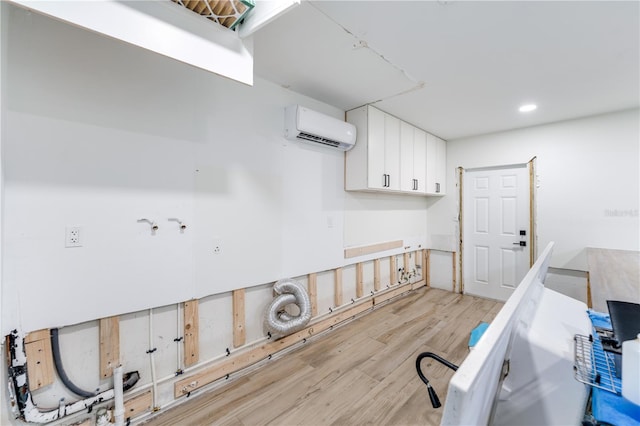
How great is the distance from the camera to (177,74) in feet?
5.97

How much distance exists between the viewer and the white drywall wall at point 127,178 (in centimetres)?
134

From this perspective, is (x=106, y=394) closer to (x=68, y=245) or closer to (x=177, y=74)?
(x=68, y=245)

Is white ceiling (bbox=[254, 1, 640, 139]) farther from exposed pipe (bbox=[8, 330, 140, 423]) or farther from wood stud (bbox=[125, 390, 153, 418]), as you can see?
wood stud (bbox=[125, 390, 153, 418])

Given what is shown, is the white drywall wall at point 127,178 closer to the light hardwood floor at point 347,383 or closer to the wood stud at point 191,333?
the wood stud at point 191,333

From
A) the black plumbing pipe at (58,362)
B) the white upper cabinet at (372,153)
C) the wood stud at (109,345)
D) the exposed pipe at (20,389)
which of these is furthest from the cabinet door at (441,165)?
the exposed pipe at (20,389)

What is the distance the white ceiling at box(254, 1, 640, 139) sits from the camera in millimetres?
1503

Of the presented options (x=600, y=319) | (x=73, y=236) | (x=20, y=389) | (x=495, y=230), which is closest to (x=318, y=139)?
(x=73, y=236)

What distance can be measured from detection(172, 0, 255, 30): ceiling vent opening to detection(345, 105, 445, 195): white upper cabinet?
69.9 inches

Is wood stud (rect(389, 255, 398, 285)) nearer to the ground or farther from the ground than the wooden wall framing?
farther from the ground

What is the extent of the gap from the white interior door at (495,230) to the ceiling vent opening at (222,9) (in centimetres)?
403

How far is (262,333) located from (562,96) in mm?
3759

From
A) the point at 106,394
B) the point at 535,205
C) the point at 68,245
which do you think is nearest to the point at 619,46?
the point at 535,205

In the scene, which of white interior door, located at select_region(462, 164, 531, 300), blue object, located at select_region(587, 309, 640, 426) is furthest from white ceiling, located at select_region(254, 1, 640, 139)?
blue object, located at select_region(587, 309, 640, 426)

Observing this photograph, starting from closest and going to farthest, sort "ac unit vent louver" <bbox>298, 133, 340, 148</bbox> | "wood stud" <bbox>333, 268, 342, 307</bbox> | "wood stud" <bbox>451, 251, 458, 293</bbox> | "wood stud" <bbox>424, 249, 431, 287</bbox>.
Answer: "ac unit vent louver" <bbox>298, 133, 340, 148</bbox>, "wood stud" <bbox>333, 268, 342, 307</bbox>, "wood stud" <bbox>451, 251, 458, 293</bbox>, "wood stud" <bbox>424, 249, 431, 287</bbox>
